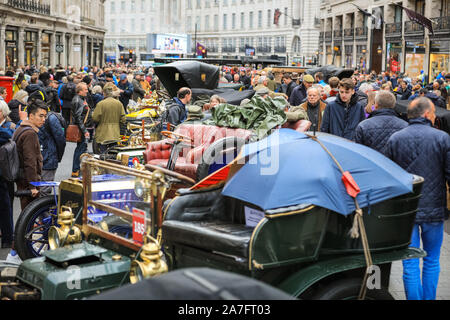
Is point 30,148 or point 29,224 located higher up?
point 30,148

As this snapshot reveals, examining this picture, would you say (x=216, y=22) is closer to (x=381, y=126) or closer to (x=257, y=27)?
(x=257, y=27)

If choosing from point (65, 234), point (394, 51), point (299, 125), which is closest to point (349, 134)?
point (299, 125)

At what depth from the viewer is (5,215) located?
805 cm

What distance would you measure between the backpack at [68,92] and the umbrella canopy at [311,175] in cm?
1261

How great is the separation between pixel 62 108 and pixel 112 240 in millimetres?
12554

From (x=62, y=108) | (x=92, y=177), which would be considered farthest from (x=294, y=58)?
(x=92, y=177)

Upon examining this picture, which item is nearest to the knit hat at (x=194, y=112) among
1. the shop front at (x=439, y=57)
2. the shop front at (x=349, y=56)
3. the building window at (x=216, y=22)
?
the shop front at (x=439, y=57)

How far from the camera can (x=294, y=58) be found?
2970 inches

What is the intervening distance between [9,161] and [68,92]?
944 centimetres

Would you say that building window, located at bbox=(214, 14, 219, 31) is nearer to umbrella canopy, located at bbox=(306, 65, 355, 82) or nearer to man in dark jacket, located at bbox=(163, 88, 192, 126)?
umbrella canopy, located at bbox=(306, 65, 355, 82)

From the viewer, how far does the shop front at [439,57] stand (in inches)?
1371

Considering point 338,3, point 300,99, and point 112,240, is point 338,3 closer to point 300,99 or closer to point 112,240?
point 300,99

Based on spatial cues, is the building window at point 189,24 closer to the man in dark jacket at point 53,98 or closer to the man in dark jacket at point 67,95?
the man in dark jacket at point 53,98
